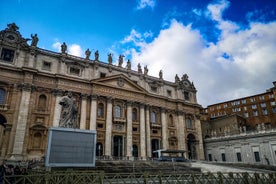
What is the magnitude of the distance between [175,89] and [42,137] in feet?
94.8

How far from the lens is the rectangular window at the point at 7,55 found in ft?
102

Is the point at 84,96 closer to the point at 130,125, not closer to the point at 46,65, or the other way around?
the point at 46,65

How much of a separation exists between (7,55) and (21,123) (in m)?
10.5

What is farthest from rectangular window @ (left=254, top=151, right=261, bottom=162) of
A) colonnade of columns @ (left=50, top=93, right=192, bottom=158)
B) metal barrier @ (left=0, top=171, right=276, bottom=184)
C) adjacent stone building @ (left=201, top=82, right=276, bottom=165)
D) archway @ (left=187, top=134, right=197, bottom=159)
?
metal barrier @ (left=0, top=171, right=276, bottom=184)

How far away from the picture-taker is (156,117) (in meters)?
42.6

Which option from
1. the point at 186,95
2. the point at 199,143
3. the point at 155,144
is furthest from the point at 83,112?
the point at 199,143

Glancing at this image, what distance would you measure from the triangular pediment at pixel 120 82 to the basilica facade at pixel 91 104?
0.02m

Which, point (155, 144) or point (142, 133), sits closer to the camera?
point (142, 133)

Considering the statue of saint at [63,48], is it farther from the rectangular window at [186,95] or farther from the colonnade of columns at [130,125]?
the rectangular window at [186,95]

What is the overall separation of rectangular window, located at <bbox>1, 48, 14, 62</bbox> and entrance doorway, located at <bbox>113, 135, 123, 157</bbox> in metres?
19.8

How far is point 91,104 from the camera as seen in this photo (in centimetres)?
3462

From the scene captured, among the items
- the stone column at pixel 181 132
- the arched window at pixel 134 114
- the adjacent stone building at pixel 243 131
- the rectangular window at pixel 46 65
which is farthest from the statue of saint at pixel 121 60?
the adjacent stone building at pixel 243 131

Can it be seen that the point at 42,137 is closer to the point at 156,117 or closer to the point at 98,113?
the point at 98,113

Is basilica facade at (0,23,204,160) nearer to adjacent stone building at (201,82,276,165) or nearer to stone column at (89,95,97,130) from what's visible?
stone column at (89,95,97,130)
